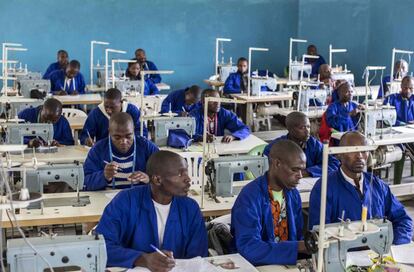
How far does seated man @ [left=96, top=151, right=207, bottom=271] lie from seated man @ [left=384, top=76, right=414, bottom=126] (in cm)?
527

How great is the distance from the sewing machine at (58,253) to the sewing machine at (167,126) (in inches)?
129

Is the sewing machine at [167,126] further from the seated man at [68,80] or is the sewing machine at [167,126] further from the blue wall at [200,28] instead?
the blue wall at [200,28]

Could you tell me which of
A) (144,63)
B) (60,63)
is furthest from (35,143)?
(144,63)

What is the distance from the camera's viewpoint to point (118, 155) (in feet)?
15.6

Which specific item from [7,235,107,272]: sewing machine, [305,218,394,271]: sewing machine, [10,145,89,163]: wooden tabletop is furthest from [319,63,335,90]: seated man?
[7,235,107,272]: sewing machine

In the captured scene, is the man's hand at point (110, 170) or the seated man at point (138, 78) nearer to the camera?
the man's hand at point (110, 170)

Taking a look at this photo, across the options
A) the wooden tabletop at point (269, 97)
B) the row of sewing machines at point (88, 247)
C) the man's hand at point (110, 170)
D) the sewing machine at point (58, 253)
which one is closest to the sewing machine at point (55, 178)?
the man's hand at point (110, 170)

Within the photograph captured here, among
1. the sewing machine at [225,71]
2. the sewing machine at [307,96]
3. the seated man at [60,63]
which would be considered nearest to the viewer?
the sewing machine at [307,96]

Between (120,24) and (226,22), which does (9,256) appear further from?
(226,22)

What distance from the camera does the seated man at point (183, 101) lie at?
7648 mm

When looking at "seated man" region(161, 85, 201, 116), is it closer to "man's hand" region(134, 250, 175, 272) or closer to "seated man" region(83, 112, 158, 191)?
"seated man" region(83, 112, 158, 191)

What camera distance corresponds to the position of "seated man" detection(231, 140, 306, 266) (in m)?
3.24

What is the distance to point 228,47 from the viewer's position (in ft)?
44.8

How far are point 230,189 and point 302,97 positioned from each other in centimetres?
432
